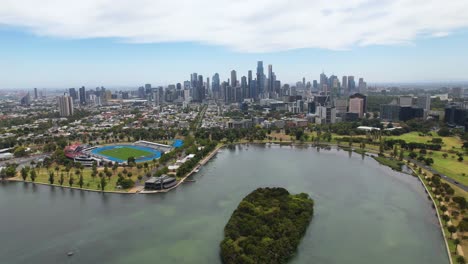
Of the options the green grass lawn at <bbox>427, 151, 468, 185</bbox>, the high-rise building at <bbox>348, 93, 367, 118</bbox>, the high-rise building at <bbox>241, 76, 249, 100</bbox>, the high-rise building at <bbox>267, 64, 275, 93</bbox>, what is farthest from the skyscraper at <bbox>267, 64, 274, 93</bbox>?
the green grass lawn at <bbox>427, 151, 468, 185</bbox>

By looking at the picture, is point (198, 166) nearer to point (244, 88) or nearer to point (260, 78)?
point (244, 88)

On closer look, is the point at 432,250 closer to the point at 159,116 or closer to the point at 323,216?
the point at 323,216

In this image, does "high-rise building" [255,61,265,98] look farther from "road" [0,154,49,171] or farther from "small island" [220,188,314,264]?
"small island" [220,188,314,264]

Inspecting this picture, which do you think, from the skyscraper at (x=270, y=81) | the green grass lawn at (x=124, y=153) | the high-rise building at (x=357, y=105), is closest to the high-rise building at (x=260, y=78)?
the skyscraper at (x=270, y=81)

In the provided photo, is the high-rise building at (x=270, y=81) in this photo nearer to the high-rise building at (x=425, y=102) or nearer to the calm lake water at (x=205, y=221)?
the high-rise building at (x=425, y=102)

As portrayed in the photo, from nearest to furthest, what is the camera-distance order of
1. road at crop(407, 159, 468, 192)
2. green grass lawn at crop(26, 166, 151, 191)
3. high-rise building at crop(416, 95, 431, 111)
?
road at crop(407, 159, 468, 192), green grass lawn at crop(26, 166, 151, 191), high-rise building at crop(416, 95, 431, 111)

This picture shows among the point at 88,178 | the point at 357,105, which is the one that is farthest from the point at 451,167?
the point at 357,105

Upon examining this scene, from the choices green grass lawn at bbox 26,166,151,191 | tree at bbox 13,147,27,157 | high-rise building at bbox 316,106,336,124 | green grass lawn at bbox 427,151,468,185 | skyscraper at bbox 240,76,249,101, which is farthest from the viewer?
skyscraper at bbox 240,76,249,101
